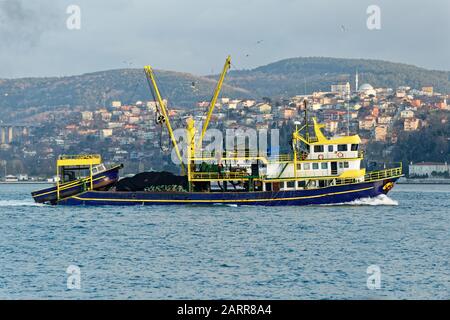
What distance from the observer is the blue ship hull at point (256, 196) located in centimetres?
7038

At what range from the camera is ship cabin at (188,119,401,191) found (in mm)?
70438

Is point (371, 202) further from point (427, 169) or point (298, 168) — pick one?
point (427, 169)

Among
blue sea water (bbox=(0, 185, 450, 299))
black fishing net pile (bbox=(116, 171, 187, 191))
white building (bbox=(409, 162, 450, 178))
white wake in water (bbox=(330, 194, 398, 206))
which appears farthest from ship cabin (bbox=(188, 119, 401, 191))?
white building (bbox=(409, 162, 450, 178))

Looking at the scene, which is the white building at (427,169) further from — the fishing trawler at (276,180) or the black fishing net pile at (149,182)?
the black fishing net pile at (149,182)

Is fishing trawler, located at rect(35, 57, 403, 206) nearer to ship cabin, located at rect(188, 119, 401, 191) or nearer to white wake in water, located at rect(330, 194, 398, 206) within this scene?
ship cabin, located at rect(188, 119, 401, 191)

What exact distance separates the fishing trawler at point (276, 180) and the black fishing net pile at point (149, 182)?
0.58ft

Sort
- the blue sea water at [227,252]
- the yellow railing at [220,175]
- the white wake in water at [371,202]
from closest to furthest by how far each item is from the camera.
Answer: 1. the blue sea water at [227,252]
2. the white wake in water at [371,202]
3. the yellow railing at [220,175]

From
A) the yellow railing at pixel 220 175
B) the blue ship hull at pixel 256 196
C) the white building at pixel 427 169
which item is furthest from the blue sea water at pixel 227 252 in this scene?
the white building at pixel 427 169

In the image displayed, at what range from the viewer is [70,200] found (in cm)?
7588

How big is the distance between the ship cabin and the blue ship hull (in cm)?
86

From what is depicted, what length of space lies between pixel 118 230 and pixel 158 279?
59.7 feet

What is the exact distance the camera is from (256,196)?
2813 inches

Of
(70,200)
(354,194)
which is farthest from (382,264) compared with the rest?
(70,200)

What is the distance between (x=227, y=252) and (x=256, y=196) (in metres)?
24.0
